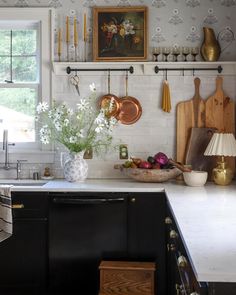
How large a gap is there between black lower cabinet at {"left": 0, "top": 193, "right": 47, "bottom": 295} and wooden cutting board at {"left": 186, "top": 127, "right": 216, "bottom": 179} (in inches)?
52.8

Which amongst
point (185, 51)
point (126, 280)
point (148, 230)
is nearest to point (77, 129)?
point (148, 230)

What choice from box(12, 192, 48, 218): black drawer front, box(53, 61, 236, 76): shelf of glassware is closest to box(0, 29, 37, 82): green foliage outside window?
box(53, 61, 236, 76): shelf of glassware

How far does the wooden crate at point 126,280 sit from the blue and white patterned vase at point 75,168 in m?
0.82

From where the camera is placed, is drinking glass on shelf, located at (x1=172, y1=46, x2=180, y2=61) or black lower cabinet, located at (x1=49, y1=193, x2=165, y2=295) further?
drinking glass on shelf, located at (x1=172, y1=46, x2=180, y2=61)

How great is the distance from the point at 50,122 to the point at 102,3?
115 centimetres

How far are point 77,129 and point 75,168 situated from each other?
34 centimetres

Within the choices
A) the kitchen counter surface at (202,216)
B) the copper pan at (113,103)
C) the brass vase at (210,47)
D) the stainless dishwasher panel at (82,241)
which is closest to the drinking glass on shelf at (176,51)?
the brass vase at (210,47)

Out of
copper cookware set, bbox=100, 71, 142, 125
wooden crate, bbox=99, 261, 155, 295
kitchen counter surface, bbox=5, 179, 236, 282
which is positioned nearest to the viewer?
kitchen counter surface, bbox=5, 179, 236, 282

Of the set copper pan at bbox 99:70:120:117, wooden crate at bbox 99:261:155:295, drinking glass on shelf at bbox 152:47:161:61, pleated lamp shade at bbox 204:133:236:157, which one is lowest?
wooden crate at bbox 99:261:155:295

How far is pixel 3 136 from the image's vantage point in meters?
4.03

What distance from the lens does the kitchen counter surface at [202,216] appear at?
4.76 feet

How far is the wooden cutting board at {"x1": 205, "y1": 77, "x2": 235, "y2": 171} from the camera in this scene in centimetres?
395

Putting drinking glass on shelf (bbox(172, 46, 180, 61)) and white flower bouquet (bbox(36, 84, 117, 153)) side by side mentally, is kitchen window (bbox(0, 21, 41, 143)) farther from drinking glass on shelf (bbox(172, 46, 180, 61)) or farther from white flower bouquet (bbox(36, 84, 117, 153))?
drinking glass on shelf (bbox(172, 46, 180, 61))

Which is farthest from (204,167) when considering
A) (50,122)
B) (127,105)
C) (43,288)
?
(43,288)
